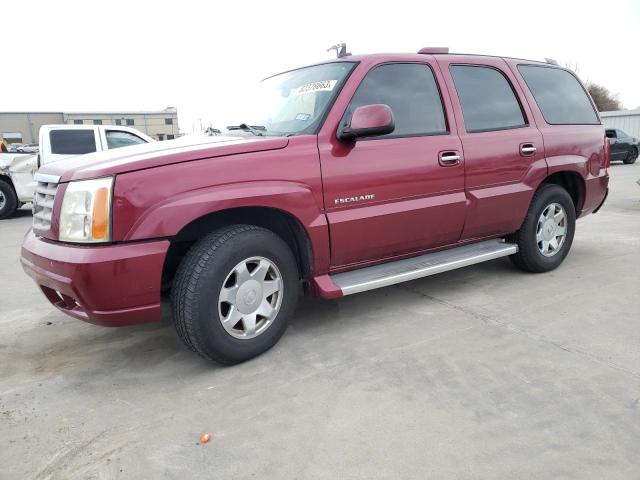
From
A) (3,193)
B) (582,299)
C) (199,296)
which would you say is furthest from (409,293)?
(3,193)

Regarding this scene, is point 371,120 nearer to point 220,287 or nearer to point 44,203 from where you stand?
point 220,287

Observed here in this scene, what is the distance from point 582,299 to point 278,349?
2.41 meters

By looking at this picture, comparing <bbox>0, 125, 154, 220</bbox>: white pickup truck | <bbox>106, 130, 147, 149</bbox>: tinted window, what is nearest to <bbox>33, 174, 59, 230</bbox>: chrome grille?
<bbox>0, 125, 154, 220</bbox>: white pickup truck

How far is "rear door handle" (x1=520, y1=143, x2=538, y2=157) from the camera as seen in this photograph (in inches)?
163

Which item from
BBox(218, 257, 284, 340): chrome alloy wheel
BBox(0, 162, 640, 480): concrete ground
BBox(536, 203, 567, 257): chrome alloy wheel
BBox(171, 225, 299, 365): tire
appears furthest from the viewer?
BBox(536, 203, 567, 257): chrome alloy wheel

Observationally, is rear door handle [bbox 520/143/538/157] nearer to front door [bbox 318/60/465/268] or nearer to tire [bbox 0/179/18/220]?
front door [bbox 318/60/465/268]

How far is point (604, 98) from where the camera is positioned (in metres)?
43.8

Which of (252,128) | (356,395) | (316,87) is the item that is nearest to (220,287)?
(356,395)

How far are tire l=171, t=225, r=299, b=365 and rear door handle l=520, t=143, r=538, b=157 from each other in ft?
7.40

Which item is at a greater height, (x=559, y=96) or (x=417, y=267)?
(x=559, y=96)

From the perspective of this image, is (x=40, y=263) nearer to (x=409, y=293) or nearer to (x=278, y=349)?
(x=278, y=349)

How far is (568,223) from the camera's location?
15.4 ft

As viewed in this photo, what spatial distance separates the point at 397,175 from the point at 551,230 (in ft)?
6.58

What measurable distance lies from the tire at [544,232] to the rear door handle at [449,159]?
1107mm
